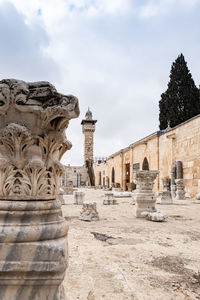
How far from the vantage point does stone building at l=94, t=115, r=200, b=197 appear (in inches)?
523

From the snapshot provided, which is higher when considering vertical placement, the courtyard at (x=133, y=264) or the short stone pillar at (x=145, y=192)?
the short stone pillar at (x=145, y=192)

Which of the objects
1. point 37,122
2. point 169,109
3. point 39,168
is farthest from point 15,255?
point 169,109

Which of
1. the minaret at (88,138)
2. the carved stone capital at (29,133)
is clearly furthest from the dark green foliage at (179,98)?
the carved stone capital at (29,133)

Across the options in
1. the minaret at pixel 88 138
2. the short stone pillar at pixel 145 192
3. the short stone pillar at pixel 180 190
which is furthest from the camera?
the minaret at pixel 88 138

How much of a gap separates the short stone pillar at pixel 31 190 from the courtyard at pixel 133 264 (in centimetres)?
74

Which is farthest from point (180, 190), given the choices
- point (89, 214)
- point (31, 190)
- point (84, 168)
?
point (84, 168)

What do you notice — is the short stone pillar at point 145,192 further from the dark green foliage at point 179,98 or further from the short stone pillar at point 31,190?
the dark green foliage at point 179,98

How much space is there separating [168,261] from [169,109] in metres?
22.6

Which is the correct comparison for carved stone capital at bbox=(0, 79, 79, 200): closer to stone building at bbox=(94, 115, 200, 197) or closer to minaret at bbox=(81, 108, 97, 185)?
stone building at bbox=(94, 115, 200, 197)

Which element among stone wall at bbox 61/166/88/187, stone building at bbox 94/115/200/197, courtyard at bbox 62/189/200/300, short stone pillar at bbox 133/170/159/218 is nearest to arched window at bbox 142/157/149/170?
stone building at bbox 94/115/200/197

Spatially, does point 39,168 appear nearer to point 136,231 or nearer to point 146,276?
point 146,276

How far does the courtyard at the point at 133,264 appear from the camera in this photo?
2.10 metres

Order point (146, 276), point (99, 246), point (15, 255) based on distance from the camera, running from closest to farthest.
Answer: point (15, 255) → point (146, 276) → point (99, 246)

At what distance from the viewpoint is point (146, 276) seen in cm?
244
